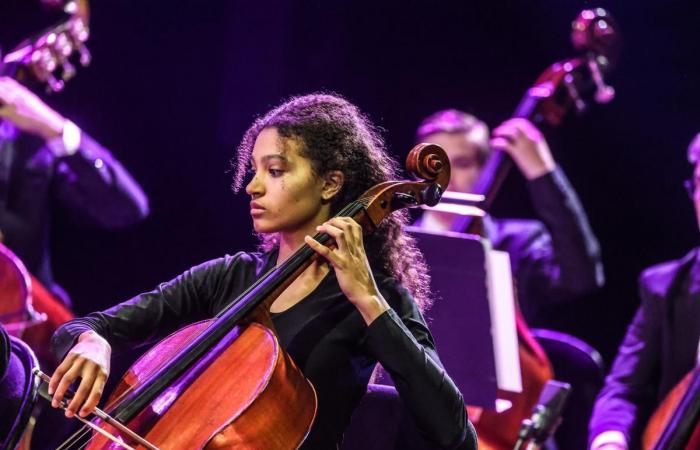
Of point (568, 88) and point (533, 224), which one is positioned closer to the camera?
point (568, 88)

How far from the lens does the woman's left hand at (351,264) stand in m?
1.77

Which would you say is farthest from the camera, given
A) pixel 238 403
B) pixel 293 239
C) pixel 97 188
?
pixel 97 188

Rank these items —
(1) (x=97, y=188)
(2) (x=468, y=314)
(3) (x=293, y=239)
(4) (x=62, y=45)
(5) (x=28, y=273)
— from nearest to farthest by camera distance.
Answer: (3) (x=293, y=239) → (2) (x=468, y=314) → (5) (x=28, y=273) → (4) (x=62, y=45) → (1) (x=97, y=188)

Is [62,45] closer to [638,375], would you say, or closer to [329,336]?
[329,336]

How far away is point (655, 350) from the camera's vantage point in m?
3.08

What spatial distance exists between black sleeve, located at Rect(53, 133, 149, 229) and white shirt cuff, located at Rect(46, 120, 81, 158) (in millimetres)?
29

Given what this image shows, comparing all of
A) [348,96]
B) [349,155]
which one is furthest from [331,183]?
[348,96]

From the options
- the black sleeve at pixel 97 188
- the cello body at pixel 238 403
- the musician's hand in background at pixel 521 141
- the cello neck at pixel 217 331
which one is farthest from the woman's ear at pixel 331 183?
the black sleeve at pixel 97 188

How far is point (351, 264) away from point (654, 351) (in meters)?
1.64

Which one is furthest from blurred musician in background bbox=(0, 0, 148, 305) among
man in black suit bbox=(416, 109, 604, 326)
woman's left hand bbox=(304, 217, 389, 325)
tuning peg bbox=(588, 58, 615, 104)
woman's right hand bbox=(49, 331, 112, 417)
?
woman's left hand bbox=(304, 217, 389, 325)

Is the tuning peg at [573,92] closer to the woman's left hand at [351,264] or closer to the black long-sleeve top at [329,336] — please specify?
the black long-sleeve top at [329,336]

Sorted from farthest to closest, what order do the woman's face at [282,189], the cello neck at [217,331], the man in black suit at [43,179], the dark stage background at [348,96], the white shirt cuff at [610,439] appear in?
the dark stage background at [348,96] → the man in black suit at [43,179] → the white shirt cuff at [610,439] → the woman's face at [282,189] → the cello neck at [217,331]

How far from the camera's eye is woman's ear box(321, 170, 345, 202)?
2.06m

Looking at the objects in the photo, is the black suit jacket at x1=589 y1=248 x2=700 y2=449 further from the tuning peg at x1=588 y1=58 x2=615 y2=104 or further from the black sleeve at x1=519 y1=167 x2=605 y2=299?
the tuning peg at x1=588 y1=58 x2=615 y2=104
